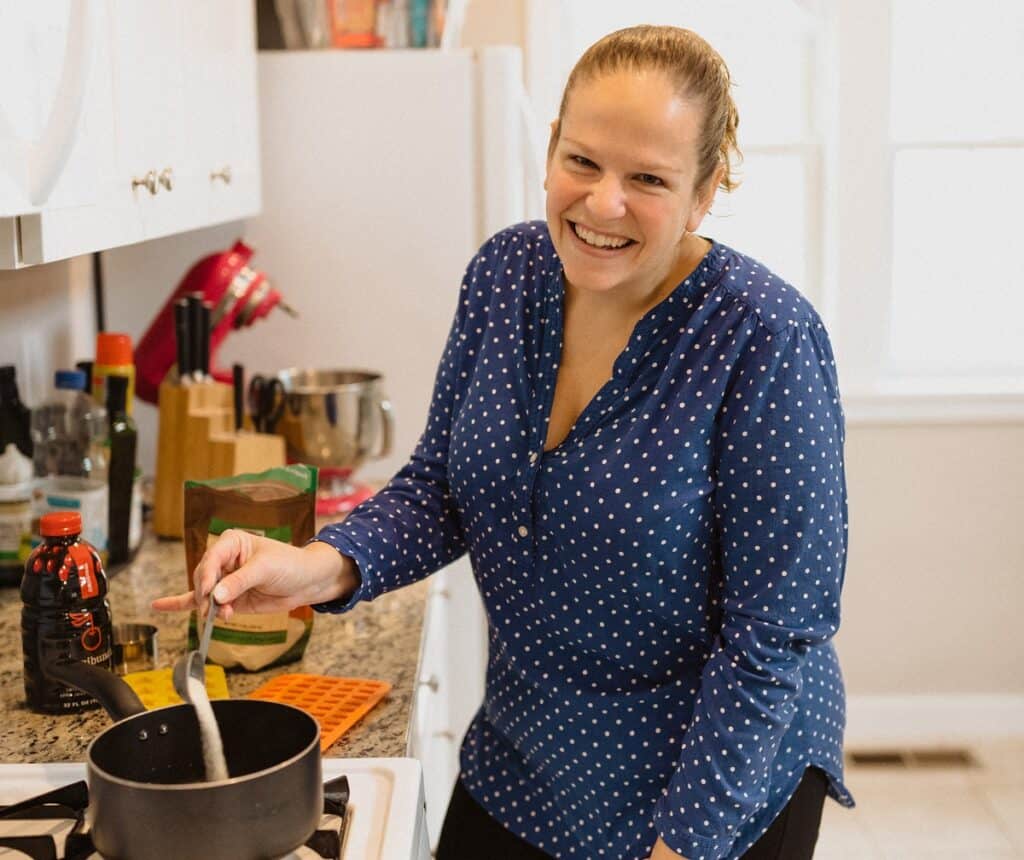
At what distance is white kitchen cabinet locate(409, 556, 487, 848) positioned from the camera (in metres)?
1.78

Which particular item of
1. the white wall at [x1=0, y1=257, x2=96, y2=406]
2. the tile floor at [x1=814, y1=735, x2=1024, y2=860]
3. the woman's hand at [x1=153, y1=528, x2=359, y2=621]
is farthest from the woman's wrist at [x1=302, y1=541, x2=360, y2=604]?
the tile floor at [x1=814, y1=735, x2=1024, y2=860]

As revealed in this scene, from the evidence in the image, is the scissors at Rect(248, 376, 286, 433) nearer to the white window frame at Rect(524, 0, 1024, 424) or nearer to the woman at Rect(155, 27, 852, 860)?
the woman at Rect(155, 27, 852, 860)

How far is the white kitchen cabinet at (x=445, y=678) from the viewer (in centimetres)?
178

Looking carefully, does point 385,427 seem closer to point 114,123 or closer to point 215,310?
point 215,310

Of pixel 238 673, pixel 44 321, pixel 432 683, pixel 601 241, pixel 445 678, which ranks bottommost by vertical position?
pixel 445 678

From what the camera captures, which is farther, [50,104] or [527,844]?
[527,844]

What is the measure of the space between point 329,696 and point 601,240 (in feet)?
1.89

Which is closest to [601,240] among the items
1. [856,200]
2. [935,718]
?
[856,200]

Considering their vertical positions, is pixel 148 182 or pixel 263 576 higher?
pixel 148 182

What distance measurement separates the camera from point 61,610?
1359mm

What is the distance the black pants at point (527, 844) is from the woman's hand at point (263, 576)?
33 centimetres

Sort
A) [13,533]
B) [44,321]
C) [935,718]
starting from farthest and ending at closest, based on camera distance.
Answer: [935,718], [44,321], [13,533]

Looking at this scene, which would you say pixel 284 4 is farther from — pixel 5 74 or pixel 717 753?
pixel 717 753

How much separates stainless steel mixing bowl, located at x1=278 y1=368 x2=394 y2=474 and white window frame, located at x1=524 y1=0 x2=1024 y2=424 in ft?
3.93
